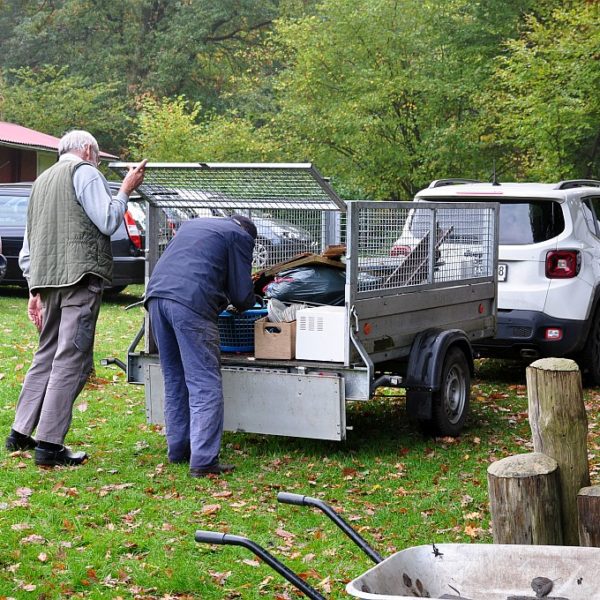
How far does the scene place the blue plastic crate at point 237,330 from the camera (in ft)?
24.7

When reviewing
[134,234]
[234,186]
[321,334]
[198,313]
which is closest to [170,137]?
[134,234]

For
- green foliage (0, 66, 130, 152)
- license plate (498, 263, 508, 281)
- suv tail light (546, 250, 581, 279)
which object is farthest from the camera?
green foliage (0, 66, 130, 152)

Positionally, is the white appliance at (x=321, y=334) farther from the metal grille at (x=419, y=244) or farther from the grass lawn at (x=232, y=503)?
the grass lawn at (x=232, y=503)

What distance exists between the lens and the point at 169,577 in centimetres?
515

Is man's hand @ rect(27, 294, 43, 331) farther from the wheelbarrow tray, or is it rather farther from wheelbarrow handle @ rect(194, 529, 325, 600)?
the wheelbarrow tray

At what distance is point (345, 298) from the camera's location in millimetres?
7125

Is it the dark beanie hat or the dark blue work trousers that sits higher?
the dark beanie hat

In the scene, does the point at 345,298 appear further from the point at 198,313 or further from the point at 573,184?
the point at 573,184

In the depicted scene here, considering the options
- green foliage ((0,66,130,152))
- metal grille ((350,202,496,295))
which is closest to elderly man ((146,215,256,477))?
metal grille ((350,202,496,295))

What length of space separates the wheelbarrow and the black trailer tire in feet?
21.6

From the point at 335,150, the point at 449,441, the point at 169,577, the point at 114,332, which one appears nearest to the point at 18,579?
the point at 169,577

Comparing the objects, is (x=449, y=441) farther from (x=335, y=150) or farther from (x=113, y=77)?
(x=113, y=77)

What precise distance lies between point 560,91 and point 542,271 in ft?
28.3

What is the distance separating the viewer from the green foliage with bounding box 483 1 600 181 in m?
17.1
